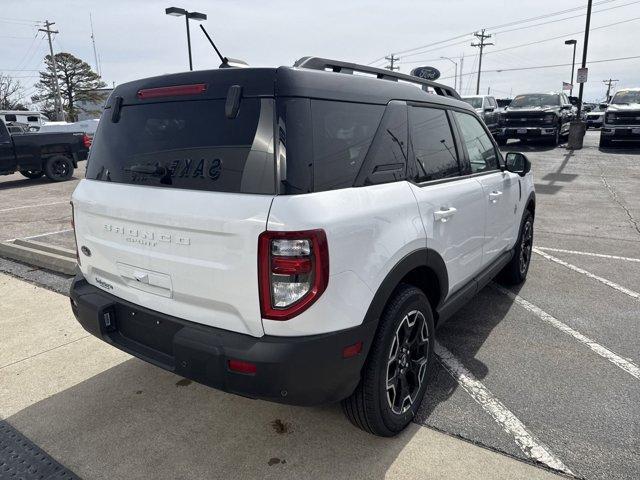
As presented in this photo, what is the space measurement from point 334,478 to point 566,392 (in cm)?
164

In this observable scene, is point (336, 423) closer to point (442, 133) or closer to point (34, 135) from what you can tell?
point (442, 133)

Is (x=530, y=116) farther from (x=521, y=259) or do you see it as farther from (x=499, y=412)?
(x=499, y=412)

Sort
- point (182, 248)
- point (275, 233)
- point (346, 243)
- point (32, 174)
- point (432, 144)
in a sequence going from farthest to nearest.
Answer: point (32, 174), point (432, 144), point (182, 248), point (346, 243), point (275, 233)

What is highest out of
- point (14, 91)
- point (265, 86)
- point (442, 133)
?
point (14, 91)

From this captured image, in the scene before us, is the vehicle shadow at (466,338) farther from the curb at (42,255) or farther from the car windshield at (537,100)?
the car windshield at (537,100)

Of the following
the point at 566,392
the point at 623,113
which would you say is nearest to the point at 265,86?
the point at 566,392

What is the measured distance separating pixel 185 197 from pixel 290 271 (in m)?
0.64

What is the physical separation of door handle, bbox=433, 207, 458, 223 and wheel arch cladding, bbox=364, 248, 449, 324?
0.20 meters

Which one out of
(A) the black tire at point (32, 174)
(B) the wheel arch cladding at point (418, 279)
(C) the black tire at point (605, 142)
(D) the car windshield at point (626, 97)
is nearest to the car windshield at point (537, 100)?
(D) the car windshield at point (626, 97)

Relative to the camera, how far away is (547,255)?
6.14m

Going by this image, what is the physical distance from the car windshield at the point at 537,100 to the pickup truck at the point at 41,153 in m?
15.5

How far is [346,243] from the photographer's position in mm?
2094

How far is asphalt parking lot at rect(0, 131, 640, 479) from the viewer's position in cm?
251

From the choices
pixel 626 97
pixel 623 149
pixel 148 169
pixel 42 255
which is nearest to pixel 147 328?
pixel 148 169
